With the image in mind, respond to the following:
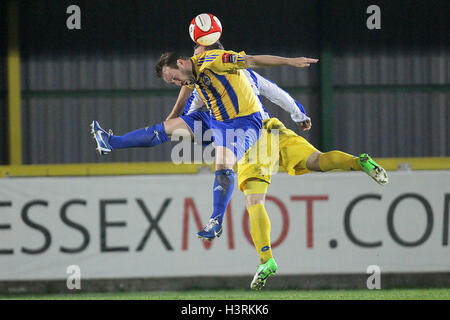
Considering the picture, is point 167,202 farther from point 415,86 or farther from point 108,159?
point 415,86

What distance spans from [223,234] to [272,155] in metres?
4.46

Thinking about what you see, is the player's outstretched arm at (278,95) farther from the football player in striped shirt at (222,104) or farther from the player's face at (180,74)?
the player's face at (180,74)

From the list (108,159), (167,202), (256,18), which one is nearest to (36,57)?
(108,159)

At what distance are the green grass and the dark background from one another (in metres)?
3.96

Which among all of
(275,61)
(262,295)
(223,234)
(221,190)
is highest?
(275,61)

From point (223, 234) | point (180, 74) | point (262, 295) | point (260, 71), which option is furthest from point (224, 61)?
point (260, 71)

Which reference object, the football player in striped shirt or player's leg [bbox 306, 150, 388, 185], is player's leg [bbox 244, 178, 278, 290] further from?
player's leg [bbox 306, 150, 388, 185]

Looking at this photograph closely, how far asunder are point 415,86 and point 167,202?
5.73 metres

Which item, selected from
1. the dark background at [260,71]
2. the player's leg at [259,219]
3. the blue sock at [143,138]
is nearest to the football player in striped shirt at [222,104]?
the player's leg at [259,219]

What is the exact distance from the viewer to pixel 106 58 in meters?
14.8

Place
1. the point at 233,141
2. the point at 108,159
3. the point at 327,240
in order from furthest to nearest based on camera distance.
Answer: the point at 108,159 < the point at 327,240 < the point at 233,141

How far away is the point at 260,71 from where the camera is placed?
14.8 m

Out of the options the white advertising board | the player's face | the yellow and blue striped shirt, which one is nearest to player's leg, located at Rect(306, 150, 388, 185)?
the yellow and blue striped shirt

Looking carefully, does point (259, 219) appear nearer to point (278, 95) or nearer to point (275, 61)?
point (278, 95)
